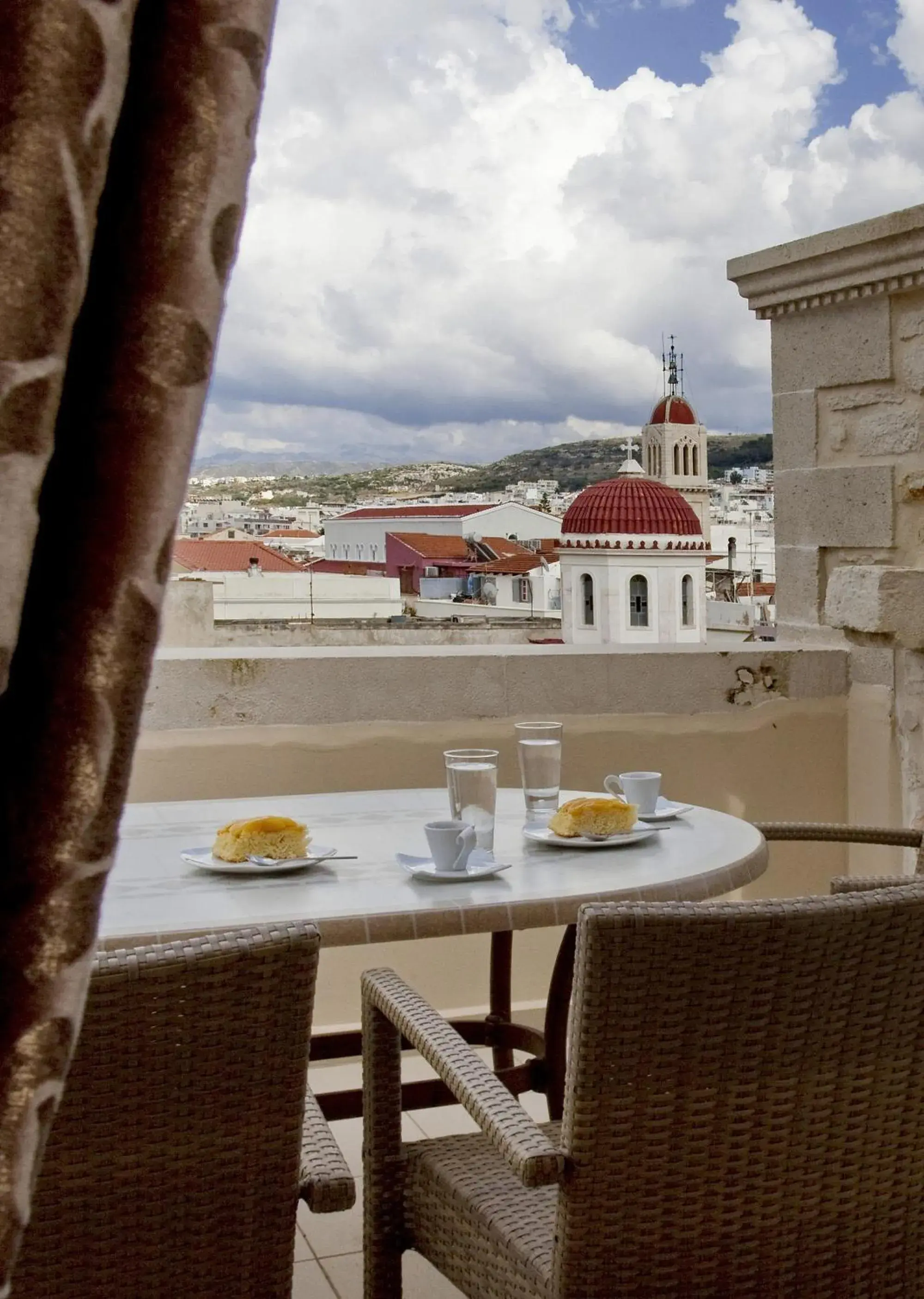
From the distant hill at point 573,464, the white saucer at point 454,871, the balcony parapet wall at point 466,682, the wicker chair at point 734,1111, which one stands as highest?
the distant hill at point 573,464

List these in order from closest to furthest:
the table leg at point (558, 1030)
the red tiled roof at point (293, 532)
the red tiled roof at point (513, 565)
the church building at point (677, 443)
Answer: the table leg at point (558, 1030)
the red tiled roof at point (513, 565)
the church building at point (677, 443)
the red tiled roof at point (293, 532)

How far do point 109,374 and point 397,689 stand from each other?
Result: 2437 millimetres

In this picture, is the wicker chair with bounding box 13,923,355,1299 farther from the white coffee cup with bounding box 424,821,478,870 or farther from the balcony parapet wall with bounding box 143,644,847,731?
the balcony parapet wall with bounding box 143,644,847,731

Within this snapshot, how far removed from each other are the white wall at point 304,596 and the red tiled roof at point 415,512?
5.69 meters

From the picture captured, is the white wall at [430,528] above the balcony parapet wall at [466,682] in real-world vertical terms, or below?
above

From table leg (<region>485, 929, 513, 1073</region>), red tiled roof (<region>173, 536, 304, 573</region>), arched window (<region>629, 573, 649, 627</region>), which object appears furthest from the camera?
arched window (<region>629, 573, 649, 627</region>)

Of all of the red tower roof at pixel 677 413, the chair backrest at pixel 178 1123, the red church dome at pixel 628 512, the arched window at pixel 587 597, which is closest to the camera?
the chair backrest at pixel 178 1123

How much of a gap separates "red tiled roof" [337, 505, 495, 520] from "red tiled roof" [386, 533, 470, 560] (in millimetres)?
545

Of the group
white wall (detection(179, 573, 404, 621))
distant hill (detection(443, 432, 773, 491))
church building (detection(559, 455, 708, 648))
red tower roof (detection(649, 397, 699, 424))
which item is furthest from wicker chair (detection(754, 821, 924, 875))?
red tower roof (detection(649, 397, 699, 424))

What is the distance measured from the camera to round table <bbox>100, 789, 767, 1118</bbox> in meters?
1.45

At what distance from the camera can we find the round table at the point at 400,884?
57.0 inches

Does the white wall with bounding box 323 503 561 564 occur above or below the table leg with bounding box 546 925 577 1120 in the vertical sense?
above

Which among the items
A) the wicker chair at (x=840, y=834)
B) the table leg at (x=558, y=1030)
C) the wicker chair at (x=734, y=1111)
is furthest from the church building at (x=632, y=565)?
the wicker chair at (x=734, y=1111)

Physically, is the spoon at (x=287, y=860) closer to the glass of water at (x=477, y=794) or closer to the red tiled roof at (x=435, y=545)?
the glass of water at (x=477, y=794)
